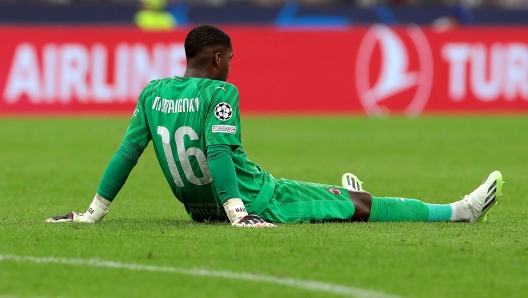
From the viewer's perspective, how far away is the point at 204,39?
7004 mm

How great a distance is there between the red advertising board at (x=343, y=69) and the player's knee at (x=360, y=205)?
42.8 ft

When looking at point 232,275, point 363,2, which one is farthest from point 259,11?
point 232,275

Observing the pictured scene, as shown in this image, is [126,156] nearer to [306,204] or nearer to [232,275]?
[306,204]

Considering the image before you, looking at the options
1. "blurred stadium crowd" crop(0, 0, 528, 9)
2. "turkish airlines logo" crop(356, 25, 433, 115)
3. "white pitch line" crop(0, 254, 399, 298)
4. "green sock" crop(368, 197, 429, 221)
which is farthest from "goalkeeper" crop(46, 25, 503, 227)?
"blurred stadium crowd" crop(0, 0, 528, 9)

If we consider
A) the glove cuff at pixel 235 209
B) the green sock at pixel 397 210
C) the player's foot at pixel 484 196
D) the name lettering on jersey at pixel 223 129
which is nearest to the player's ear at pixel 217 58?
the name lettering on jersey at pixel 223 129

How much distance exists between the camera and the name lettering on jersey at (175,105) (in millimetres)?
6926

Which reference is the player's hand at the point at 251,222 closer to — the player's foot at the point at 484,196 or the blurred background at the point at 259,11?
the player's foot at the point at 484,196

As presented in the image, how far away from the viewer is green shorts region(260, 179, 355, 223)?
732 centimetres

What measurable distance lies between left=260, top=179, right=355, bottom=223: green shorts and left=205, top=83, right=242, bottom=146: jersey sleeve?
67 cm

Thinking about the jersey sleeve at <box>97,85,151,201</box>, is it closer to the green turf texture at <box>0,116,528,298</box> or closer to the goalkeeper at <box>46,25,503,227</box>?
the goalkeeper at <box>46,25,503,227</box>

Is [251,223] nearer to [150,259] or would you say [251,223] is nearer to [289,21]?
[150,259]

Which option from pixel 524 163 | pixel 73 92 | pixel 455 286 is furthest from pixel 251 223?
pixel 73 92

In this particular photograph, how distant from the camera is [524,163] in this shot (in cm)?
1353

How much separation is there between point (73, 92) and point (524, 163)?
10.0 m
